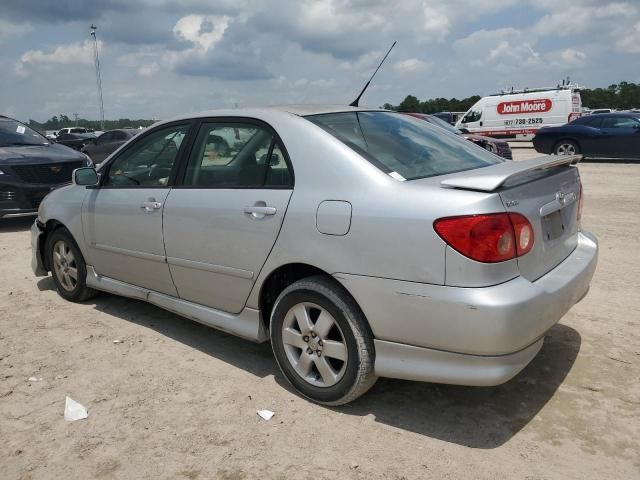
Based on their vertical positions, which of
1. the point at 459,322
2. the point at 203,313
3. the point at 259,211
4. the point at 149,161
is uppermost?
the point at 149,161

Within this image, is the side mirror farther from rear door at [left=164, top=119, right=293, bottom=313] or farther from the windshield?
the windshield

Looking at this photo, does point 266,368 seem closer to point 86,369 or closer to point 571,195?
point 86,369

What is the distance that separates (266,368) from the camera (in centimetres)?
365

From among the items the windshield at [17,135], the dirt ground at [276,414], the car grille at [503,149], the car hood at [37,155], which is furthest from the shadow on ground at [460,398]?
the car grille at [503,149]

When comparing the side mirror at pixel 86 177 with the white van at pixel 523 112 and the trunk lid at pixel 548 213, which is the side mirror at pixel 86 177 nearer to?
the trunk lid at pixel 548 213

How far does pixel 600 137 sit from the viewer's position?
16766mm

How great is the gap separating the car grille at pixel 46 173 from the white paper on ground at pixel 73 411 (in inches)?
247

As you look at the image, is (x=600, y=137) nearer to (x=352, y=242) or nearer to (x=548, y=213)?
(x=548, y=213)

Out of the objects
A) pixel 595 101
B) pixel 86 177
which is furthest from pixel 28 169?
pixel 595 101

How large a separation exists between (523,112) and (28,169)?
23.8 m

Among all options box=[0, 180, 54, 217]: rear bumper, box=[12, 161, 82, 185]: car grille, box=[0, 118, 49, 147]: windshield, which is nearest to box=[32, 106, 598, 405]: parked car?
box=[0, 180, 54, 217]: rear bumper

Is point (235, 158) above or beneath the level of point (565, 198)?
above

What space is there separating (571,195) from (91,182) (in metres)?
3.45

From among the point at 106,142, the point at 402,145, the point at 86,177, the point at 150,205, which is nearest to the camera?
the point at 402,145
